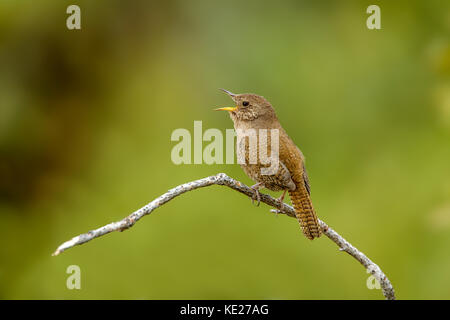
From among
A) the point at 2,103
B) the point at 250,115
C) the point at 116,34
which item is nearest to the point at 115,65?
the point at 116,34

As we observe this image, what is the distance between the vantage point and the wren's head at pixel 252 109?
4117 millimetres

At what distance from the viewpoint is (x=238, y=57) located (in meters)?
6.23

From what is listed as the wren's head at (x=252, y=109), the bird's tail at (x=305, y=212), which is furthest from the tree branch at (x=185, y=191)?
the wren's head at (x=252, y=109)

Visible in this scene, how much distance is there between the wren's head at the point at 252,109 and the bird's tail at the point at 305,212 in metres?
0.73

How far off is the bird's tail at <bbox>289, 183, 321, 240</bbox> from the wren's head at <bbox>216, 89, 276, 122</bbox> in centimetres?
73

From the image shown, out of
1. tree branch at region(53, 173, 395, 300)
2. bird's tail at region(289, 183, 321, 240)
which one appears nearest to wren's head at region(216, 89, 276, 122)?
bird's tail at region(289, 183, 321, 240)

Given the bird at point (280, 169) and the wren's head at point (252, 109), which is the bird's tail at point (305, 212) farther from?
the wren's head at point (252, 109)

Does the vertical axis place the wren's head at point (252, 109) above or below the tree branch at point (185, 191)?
above

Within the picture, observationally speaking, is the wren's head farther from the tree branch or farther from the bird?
the tree branch

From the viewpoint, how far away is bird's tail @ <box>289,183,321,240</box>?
3.26m

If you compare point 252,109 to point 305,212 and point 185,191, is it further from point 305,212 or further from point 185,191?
point 185,191

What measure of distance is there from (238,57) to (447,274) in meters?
3.17

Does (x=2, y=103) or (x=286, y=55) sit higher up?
(x=286, y=55)

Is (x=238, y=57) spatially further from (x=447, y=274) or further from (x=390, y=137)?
(x=447, y=274)
